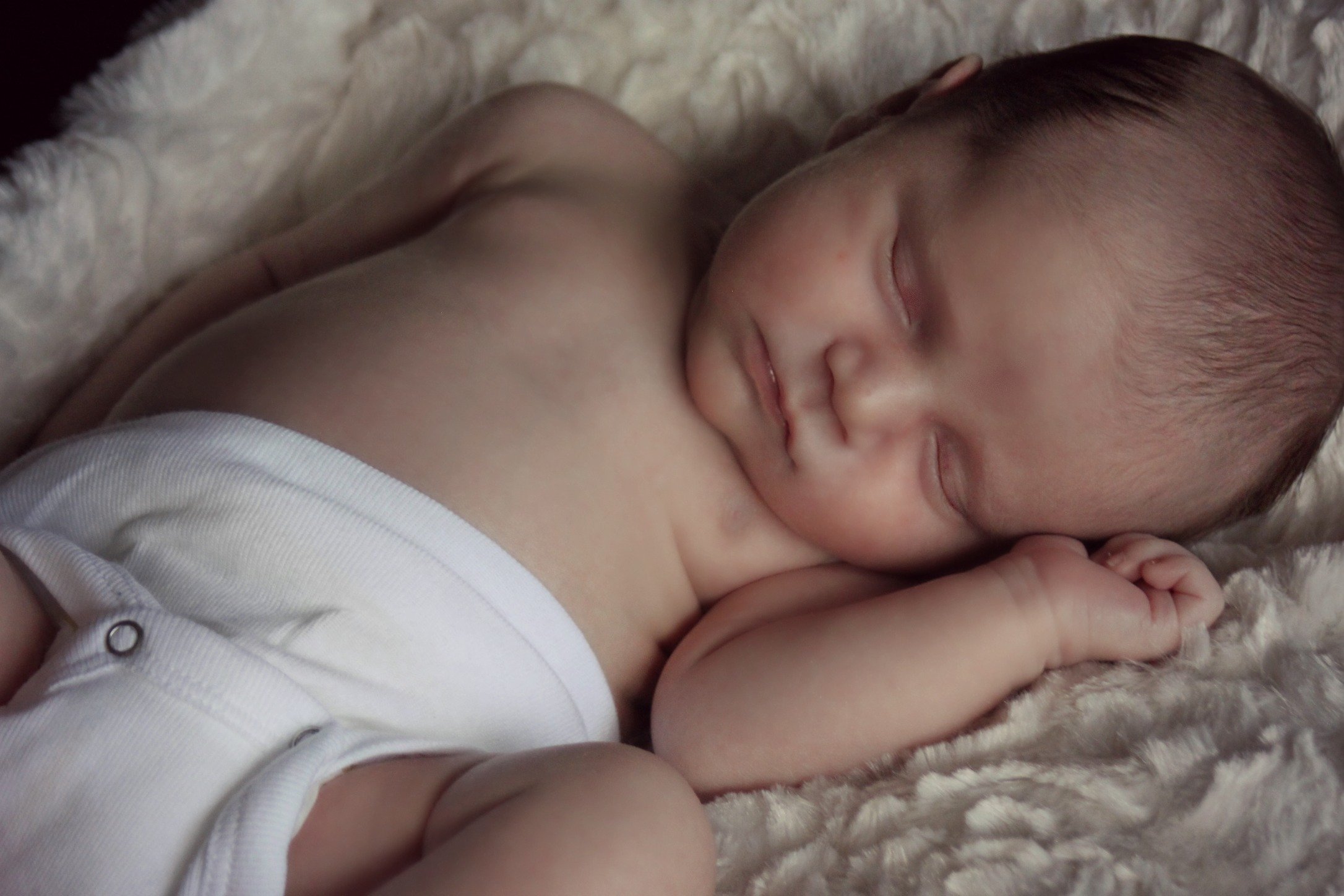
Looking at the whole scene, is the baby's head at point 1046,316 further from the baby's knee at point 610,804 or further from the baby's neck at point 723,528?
the baby's knee at point 610,804

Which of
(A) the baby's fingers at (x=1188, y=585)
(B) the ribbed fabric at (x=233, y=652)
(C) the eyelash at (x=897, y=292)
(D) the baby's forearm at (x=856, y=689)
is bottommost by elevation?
(D) the baby's forearm at (x=856, y=689)

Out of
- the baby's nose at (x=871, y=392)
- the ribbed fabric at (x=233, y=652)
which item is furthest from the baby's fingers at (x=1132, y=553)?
the ribbed fabric at (x=233, y=652)

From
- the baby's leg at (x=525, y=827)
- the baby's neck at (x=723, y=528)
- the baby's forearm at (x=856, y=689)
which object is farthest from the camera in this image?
the baby's neck at (x=723, y=528)

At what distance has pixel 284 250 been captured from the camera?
53.1 inches

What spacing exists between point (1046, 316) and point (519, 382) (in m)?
0.48

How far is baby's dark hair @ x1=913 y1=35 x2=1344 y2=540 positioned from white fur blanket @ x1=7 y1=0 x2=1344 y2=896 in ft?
0.40

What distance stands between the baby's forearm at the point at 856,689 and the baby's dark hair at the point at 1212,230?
0.76 feet

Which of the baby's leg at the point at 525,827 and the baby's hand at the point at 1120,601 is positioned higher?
the baby's leg at the point at 525,827

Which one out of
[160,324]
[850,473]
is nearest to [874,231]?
[850,473]

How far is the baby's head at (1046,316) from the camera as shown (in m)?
0.99

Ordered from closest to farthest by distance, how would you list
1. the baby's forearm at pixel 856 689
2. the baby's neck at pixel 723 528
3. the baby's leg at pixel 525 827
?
the baby's leg at pixel 525 827
the baby's forearm at pixel 856 689
the baby's neck at pixel 723 528

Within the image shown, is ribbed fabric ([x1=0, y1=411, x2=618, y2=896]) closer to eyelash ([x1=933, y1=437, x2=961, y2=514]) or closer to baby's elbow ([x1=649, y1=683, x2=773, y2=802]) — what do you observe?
baby's elbow ([x1=649, y1=683, x2=773, y2=802])

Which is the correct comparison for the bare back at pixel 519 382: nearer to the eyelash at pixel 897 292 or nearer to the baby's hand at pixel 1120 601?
the eyelash at pixel 897 292

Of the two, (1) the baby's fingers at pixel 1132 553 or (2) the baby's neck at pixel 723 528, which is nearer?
(1) the baby's fingers at pixel 1132 553
